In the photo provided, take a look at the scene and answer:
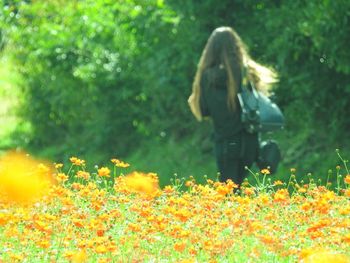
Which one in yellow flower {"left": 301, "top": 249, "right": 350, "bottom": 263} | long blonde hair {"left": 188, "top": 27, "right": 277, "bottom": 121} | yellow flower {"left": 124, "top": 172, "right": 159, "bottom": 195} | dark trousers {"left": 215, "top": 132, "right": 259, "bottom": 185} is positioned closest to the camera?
yellow flower {"left": 301, "top": 249, "right": 350, "bottom": 263}

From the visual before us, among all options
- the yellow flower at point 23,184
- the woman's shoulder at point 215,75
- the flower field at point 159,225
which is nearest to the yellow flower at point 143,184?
the flower field at point 159,225

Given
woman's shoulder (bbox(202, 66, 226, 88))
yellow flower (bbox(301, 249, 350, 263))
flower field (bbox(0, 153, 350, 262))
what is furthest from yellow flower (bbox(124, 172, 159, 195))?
woman's shoulder (bbox(202, 66, 226, 88))

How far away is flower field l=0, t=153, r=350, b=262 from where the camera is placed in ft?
17.4

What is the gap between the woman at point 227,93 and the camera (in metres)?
8.88

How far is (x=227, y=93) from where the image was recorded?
8.96 meters

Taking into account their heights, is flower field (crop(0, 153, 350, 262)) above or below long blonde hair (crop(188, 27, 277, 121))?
below

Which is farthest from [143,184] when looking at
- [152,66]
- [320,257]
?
[152,66]

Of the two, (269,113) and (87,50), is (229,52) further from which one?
(87,50)

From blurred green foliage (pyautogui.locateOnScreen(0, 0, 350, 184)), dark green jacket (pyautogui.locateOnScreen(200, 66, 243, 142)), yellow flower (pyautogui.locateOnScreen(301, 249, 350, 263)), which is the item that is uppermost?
yellow flower (pyautogui.locateOnScreen(301, 249, 350, 263))

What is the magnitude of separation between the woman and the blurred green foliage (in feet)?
7.55

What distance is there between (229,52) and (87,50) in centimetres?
811

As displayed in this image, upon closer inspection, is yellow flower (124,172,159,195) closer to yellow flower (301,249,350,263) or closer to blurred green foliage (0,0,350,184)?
yellow flower (301,249,350,263)

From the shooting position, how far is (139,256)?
5414 mm

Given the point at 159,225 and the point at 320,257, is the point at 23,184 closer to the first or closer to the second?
the point at 159,225
